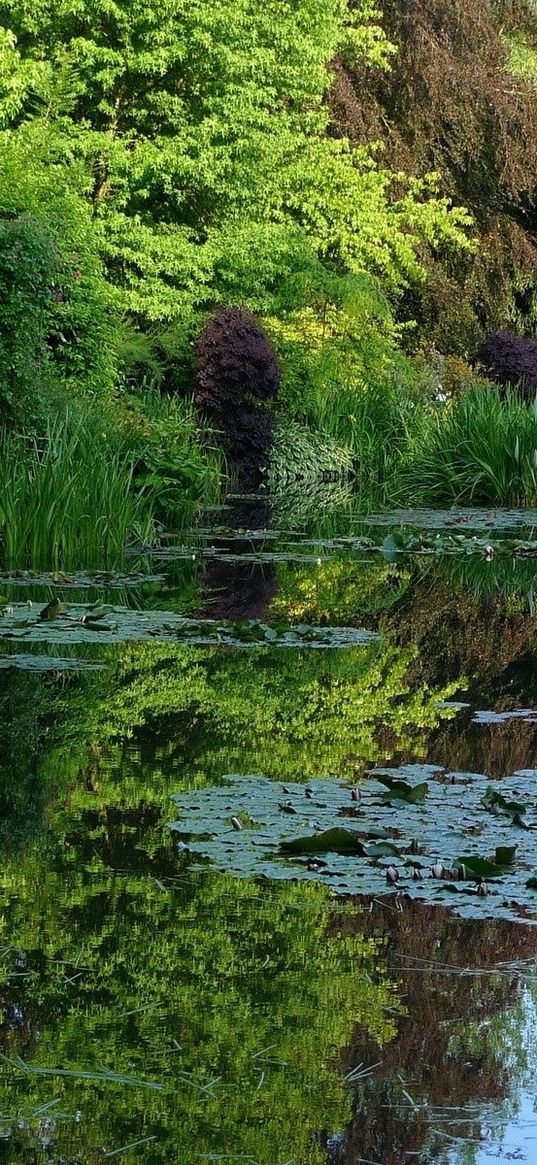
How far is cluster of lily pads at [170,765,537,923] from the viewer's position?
3564 mm

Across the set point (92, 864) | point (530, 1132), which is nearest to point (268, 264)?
point (92, 864)

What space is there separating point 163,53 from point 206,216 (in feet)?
8.60

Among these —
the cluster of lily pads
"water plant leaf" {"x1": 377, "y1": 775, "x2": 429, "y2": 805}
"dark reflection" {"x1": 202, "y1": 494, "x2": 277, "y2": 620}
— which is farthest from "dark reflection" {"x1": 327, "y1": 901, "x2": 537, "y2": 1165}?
"dark reflection" {"x1": 202, "y1": 494, "x2": 277, "y2": 620}

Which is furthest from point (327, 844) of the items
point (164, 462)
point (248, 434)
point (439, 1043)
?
point (248, 434)

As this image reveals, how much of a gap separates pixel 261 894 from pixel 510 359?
16585 millimetres

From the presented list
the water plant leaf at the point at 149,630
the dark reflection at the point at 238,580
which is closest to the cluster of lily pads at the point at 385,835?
the water plant leaf at the point at 149,630

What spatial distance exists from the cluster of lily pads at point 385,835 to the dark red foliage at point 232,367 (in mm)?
11872

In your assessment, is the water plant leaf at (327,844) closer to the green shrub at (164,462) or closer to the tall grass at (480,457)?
the green shrub at (164,462)

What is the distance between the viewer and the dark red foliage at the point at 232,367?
1619 cm

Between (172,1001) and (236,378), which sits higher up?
(236,378)

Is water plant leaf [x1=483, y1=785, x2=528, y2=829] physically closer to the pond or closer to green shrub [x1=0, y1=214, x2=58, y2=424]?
the pond

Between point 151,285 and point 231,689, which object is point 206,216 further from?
point 231,689

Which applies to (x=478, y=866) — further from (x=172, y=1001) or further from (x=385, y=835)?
(x=172, y=1001)

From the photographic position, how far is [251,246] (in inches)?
700
